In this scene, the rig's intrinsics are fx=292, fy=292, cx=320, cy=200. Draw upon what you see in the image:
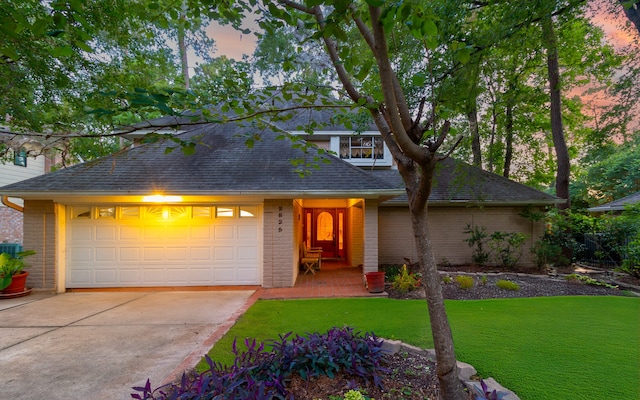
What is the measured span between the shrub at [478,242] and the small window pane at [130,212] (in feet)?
33.5

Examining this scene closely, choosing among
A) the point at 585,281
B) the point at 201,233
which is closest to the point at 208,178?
the point at 201,233

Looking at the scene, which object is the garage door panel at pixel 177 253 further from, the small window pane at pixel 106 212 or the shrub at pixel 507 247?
the shrub at pixel 507 247

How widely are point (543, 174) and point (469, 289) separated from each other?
14204mm

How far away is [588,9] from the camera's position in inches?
283

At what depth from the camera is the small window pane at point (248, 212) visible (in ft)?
26.0

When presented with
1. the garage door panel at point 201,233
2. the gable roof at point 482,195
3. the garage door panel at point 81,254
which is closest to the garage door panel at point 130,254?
the garage door panel at point 81,254

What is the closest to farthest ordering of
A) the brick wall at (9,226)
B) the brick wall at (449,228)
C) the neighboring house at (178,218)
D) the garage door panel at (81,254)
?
the neighboring house at (178,218) < the garage door panel at (81,254) < the brick wall at (449,228) < the brick wall at (9,226)

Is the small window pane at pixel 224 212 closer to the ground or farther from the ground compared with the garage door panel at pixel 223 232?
farther from the ground

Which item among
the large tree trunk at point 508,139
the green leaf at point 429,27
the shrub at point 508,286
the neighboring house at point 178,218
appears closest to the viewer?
the green leaf at point 429,27

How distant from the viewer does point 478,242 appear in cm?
995

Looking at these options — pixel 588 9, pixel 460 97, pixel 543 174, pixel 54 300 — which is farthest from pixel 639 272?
pixel 54 300

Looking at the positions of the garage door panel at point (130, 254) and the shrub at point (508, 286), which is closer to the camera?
the shrub at point (508, 286)

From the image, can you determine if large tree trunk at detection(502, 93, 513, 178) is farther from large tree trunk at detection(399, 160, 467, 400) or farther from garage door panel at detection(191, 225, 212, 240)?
large tree trunk at detection(399, 160, 467, 400)

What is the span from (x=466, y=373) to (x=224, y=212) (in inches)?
259
